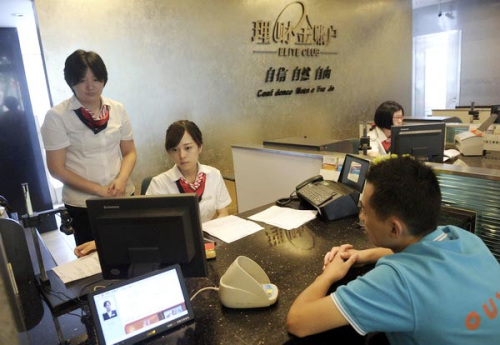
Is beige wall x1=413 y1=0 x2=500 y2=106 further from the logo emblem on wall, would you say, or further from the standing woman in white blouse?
the standing woman in white blouse

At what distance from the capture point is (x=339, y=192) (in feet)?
6.02

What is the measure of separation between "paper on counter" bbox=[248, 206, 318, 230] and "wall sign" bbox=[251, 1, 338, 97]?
2.39m

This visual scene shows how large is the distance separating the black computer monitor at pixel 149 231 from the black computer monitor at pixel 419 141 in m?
1.74

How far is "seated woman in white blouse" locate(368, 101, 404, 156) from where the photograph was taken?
320 cm

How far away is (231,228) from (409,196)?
948 mm

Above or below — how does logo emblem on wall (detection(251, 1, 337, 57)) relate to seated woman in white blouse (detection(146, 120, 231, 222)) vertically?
above

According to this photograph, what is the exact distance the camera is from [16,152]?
420 centimetres

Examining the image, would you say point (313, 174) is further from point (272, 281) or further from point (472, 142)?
point (472, 142)

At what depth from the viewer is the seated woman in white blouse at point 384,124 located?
3.20 meters

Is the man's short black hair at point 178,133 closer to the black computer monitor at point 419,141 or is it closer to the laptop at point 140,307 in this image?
the laptop at point 140,307

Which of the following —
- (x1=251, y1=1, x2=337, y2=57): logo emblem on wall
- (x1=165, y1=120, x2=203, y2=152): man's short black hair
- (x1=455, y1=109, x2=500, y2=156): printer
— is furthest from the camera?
(x1=251, y1=1, x2=337, y2=57): logo emblem on wall

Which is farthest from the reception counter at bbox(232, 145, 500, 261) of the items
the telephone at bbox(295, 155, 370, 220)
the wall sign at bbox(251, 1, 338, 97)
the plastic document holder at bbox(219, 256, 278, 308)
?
the wall sign at bbox(251, 1, 338, 97)

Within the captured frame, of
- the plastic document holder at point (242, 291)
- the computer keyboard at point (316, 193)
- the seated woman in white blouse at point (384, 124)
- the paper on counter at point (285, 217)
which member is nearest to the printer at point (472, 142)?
the seated woman in white blouse at point (384, 124)

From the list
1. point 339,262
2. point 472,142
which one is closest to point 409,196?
point 339,262
